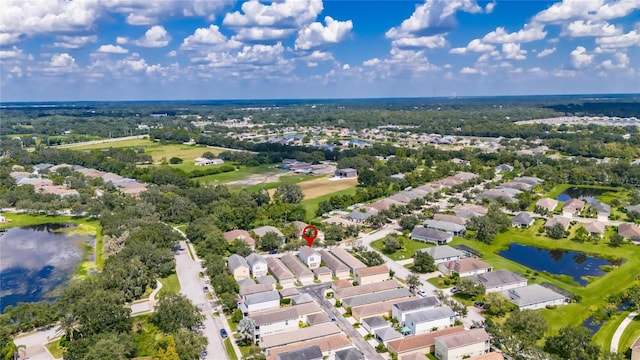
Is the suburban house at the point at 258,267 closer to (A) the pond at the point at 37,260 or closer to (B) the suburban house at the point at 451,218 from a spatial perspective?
(A) the pond at the point at 37,260

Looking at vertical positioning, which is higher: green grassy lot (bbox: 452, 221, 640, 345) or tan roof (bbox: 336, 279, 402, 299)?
tan roof (bbox: 336, 279, 402, 299)

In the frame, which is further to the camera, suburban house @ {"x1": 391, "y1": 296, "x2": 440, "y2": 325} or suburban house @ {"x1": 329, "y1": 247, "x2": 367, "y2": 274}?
suburban house @ {"x1": 329, "y1": 247, "x2": 367, "y2": 274}

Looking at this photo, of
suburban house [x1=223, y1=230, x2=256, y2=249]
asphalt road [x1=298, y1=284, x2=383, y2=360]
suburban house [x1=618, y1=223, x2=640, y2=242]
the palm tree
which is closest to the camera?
asphalt road [x1=298, y1=284, x2=383, y2=360]

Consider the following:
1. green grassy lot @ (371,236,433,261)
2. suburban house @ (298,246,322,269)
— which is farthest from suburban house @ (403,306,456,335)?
green grassy lot @ (371,236,433,261)

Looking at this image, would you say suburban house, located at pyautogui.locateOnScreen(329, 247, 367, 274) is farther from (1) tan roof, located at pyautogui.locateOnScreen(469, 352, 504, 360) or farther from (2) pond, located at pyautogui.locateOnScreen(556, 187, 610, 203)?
(2) pond, located at pyautogui.locateOnScreen(556, 187, 610, 203)

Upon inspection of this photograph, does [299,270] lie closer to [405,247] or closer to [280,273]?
[280,273]

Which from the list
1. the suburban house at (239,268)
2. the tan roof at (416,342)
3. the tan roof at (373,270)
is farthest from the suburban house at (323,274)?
the tan roof at (416,342)
